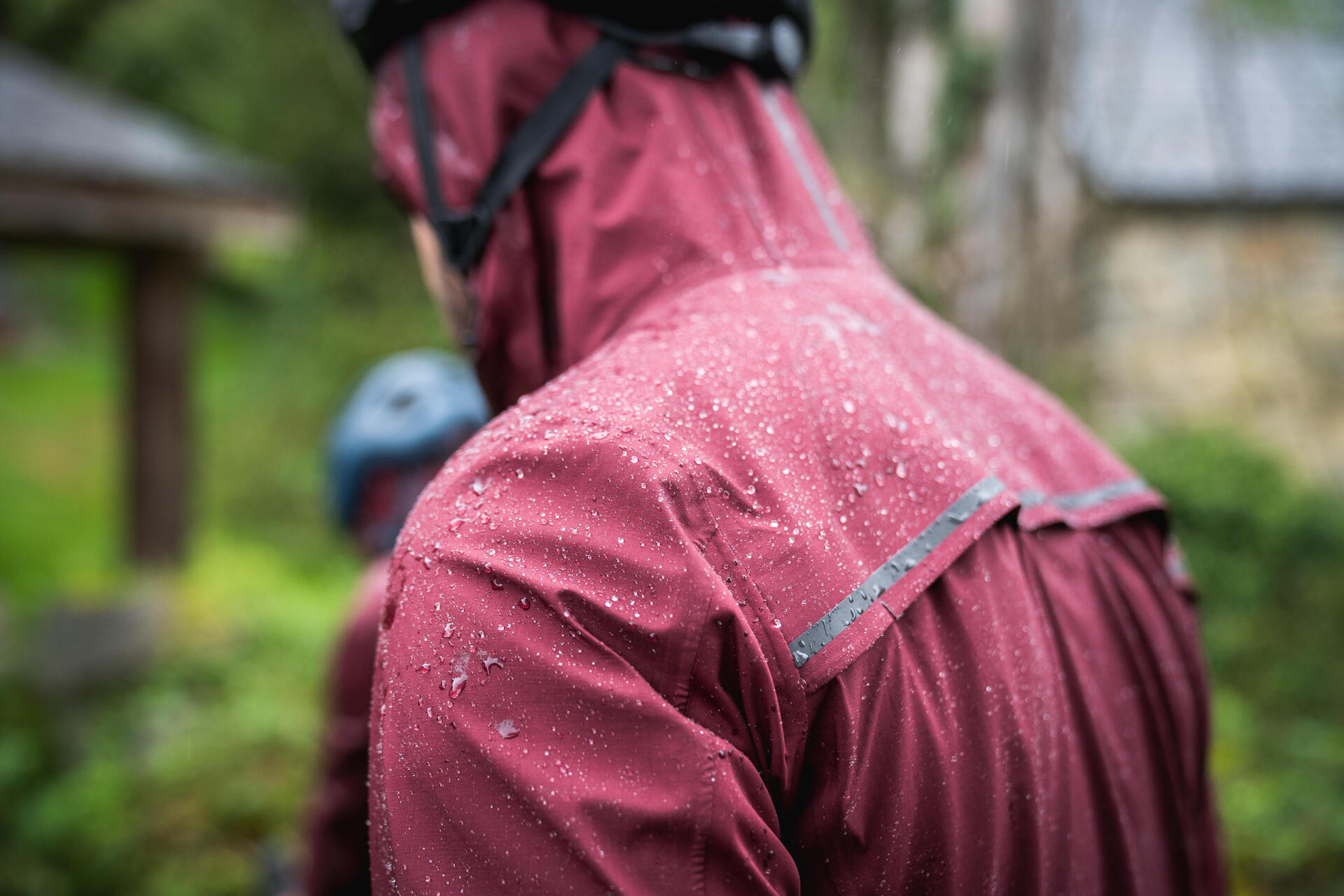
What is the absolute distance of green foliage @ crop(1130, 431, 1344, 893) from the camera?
3.84 metres

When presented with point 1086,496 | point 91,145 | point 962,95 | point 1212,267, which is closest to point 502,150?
point 1086,496

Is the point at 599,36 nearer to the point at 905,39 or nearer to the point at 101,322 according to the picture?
the point at 905,39

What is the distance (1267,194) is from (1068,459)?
8839 millimetres

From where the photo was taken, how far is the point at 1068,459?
1.19m

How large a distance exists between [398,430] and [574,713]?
6.66 ft

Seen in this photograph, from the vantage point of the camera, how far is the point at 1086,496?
45.9 inches

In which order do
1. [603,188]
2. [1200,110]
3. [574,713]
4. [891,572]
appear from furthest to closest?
[1200,110]
[603,188]
[891,572]
[574,713]

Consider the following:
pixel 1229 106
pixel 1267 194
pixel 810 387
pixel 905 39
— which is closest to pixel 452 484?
pixel 810 387

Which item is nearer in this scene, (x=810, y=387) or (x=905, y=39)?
(x=810, y=387)

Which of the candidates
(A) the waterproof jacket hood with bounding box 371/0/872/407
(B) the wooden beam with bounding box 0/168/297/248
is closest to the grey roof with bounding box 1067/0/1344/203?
(B) the wooden beam with bounding box 0/168/297/248

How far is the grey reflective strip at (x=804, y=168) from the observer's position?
1188mm

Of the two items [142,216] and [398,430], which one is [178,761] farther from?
[398,430]

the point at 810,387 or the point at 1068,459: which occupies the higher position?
the point at 810,387

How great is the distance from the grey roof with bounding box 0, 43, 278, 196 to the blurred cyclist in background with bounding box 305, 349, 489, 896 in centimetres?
→ 352
